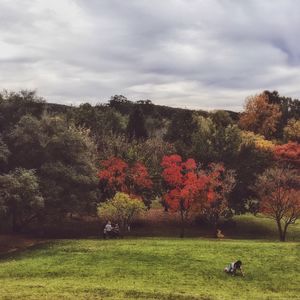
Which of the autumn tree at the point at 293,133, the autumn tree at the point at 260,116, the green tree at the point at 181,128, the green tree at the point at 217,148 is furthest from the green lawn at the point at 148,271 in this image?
the autumn tree at the point at 260,116

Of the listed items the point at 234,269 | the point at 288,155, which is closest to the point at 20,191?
the point at 234,269

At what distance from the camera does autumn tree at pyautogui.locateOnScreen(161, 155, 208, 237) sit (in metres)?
55.5

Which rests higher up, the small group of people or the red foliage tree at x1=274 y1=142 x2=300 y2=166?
the red foliage tree at x1=274 y1=142 x2=300 y2=166

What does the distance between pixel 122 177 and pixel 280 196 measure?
19.8 metres

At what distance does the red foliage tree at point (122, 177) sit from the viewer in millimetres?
59938

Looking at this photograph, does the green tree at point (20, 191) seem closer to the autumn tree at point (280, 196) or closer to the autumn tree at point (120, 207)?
the autumn tree at point (120, 207)

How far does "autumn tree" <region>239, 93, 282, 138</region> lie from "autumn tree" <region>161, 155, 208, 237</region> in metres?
72.9

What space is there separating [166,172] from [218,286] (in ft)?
87.7

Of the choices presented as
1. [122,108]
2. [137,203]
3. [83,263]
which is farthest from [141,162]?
[122,108]

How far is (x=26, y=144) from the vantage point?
5456cm

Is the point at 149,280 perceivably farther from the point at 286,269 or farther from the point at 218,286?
the point at 286,269

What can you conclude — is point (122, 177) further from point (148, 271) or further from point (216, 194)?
point (148, 271)

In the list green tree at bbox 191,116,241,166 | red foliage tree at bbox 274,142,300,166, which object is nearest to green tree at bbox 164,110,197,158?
green tree at bbox 191,116,241,166

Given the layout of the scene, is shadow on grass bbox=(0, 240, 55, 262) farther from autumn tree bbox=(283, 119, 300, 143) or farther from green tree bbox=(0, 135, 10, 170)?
autumn tree bbox=(283, 119, 300, 143)
